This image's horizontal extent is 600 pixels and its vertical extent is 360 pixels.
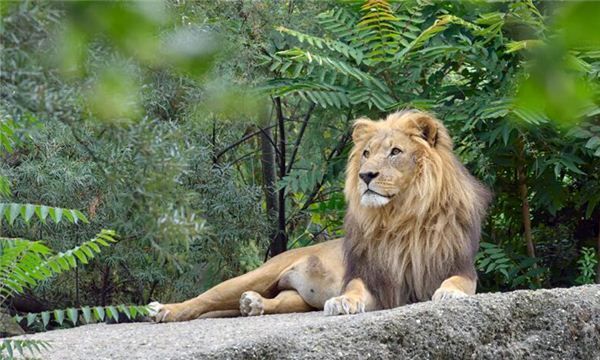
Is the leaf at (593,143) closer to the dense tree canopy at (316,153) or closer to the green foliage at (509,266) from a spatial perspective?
the dense tree canopy at (316,153)

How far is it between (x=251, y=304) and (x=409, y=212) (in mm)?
975

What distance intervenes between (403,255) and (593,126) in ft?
4.48

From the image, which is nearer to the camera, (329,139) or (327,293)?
(327,293)

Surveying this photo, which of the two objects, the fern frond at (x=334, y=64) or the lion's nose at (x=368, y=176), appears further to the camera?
the fern frond at (x=334, y=64)

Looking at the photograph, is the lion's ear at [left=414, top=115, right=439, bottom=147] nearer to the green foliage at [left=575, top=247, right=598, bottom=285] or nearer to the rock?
the green foliage at [left=575, top=247, right=598, bottom=285]

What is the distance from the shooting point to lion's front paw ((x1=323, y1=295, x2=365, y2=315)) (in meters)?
4.82

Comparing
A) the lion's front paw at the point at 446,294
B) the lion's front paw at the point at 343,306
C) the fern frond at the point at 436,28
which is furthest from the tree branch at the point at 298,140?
the lion's front paw at the point at 446,294

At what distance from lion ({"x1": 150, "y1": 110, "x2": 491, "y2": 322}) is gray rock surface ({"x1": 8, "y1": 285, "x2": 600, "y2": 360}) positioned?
1.59 feet

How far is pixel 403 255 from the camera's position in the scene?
5352 mm

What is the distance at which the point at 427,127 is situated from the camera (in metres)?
5.46

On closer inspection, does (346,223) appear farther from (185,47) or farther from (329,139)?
(185,47)

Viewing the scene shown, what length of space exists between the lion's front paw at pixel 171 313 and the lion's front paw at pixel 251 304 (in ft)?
1.00

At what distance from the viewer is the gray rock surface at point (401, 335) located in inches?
154

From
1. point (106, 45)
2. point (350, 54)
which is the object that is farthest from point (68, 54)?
point (350, 54)
